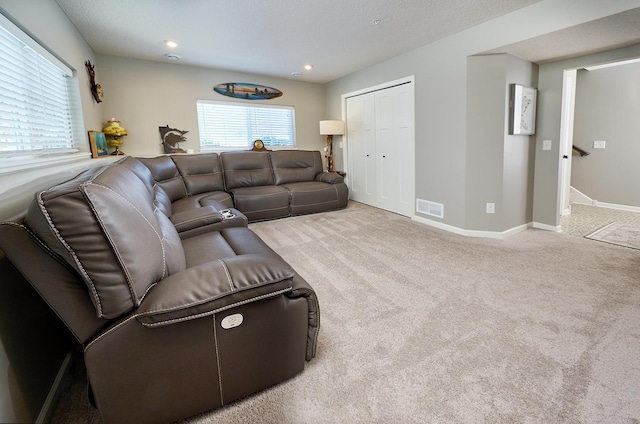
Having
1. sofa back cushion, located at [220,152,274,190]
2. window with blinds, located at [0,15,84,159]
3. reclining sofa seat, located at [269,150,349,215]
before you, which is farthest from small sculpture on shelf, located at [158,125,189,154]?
window with blinds, located at [0,15,84,159]

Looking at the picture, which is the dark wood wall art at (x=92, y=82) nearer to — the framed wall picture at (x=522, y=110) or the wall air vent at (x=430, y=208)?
the wall air vent at (x=430, y=208)

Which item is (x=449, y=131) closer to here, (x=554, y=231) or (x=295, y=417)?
(x=554, y=231)

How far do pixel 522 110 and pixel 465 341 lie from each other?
9.71ft

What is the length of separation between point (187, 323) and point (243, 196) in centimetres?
330

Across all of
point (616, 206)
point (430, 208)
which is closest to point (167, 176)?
point (430, 208)

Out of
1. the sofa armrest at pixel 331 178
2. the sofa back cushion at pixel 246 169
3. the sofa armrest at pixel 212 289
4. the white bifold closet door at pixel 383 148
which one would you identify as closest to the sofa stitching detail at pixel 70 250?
the sofa armrest at pixel 212 289

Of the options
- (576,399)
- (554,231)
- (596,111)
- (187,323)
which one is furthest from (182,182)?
(596,111)

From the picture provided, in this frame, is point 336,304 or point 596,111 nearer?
point 336,304

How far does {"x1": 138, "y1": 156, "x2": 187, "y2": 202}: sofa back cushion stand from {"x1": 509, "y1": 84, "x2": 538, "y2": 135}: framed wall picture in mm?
4127

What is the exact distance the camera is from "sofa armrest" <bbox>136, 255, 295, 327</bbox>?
103 cm

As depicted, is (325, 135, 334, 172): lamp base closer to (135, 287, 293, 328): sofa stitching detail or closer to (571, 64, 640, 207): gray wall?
(571, 64, 640, 207): gray wall

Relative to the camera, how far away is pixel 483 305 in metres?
2.05

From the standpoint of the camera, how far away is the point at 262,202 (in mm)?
4371

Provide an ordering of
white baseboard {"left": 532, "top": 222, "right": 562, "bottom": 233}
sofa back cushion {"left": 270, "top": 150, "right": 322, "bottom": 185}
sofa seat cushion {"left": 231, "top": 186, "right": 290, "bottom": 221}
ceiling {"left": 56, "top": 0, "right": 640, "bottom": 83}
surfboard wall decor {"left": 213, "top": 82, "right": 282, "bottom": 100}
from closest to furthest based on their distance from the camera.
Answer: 1. ceiling {"left": 56, "top": 0, "right": 640, "bottom": 83}
2. white baseboard {"left": 532, "top": 222, "right": 562, "bottom": 233}
3. sofa seat cushion {"left": 231, "top": 186, "right": 290, "bottom": 221}
4. surfboard wall decor {"left": 213, "top": 82, "right": 282, "bottom": 100}
5. sofa back cushion {"left": 270, "top": 150, "right": 322, "bottom": 185}
